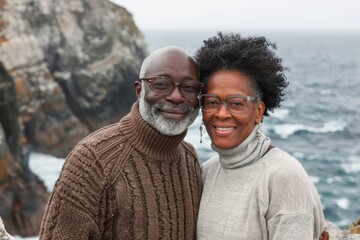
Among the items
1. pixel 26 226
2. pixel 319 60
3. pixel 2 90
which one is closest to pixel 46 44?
pixel 2 90

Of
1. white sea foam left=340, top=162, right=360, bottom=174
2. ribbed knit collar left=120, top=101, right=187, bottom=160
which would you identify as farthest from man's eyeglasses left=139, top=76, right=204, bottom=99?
white sea foam left=340, top=162, right=360, bottom=174

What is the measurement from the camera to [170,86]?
3.92 m

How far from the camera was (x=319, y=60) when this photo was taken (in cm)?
12019

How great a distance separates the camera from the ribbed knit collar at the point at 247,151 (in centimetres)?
395

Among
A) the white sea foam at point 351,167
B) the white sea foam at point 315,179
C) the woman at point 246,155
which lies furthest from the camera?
the white sea foam at point 351,167

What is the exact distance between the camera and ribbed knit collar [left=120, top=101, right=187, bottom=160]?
3.97 m

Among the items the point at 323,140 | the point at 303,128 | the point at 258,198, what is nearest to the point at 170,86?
the point at 258,198

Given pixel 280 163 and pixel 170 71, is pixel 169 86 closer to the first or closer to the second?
pixel 170 71

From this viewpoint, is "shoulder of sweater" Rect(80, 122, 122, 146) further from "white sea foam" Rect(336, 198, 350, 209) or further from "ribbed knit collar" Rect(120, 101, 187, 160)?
"white sea foam" Rect(336, 198, 350, 209)

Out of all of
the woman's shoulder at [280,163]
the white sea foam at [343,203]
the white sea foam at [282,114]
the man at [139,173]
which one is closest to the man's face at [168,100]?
the man at [139,173]

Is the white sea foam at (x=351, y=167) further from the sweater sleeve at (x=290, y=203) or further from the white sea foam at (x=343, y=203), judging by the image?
the sweater sleeve at (x=290, y=203)

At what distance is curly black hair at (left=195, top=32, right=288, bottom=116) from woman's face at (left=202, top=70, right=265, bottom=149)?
0.06 metres

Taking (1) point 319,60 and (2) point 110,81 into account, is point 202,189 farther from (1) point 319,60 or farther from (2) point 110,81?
(1) point 319,60

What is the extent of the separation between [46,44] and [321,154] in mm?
19705
